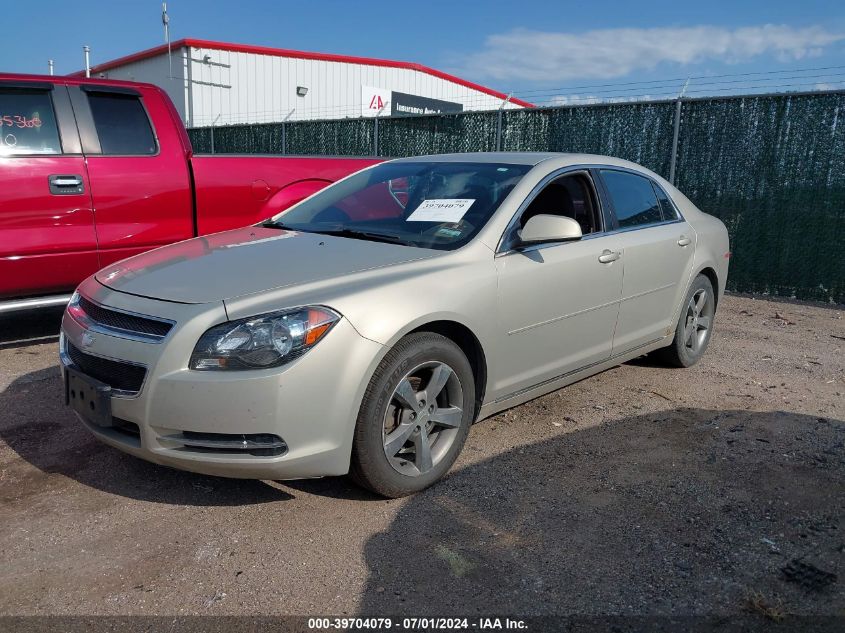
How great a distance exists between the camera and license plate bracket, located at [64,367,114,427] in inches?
117

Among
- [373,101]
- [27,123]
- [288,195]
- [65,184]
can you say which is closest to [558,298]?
[288,195]

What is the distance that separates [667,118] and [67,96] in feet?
21.8

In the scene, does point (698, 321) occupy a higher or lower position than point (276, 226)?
lower

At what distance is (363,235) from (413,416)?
1.09m

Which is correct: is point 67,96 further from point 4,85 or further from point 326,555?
point 326,555

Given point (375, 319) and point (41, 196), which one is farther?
point (41, 196)

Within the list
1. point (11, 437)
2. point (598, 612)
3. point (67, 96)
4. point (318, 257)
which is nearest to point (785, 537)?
point (598, 612)

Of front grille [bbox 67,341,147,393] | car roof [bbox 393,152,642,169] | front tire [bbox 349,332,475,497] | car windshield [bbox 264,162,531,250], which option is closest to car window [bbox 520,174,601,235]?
car roof [bbox 393,152,642,169]

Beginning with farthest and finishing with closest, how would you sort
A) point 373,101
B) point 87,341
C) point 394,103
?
1. point 394,103
2. point 373,101
3. point 87,341

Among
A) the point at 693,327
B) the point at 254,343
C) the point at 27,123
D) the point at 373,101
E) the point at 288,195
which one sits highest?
the point at 373,101

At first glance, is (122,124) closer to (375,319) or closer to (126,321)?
(126,321)

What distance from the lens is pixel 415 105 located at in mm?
27516

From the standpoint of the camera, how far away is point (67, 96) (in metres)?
5.41

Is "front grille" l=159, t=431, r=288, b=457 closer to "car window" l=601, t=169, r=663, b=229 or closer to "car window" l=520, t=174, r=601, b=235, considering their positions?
"car window" l=520, t=174, r=601, b=235
